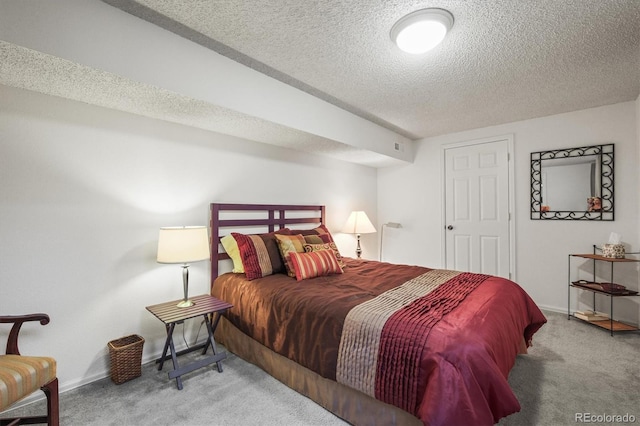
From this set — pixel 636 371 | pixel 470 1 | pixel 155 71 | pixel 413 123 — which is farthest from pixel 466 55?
pixel 636 371

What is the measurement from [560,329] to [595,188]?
1647 millimetres

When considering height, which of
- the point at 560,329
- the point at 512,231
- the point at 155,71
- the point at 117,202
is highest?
the point at 155,71

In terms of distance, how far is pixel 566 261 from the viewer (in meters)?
3.49

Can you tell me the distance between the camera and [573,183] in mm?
3414

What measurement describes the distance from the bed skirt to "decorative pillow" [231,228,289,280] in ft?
1.70

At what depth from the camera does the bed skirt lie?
1564 millimetres

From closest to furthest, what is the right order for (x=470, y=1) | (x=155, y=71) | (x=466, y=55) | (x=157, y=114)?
(x=470, y=1) → (x=155, y=71) → (x=466, y=55) → (x=157, y=114)

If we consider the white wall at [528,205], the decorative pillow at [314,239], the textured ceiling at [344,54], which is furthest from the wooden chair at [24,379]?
the white wall at [528,205]

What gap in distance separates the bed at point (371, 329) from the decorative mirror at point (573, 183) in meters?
1.85

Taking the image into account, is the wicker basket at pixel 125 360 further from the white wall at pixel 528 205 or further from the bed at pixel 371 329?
the white wall at pixel 528 205

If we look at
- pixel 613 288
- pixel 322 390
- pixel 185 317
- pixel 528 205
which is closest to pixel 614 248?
pixel 613 288

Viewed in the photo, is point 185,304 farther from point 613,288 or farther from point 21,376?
point 613,288

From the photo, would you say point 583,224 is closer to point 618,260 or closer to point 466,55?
point 618,260

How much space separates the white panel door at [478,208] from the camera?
154 inches
